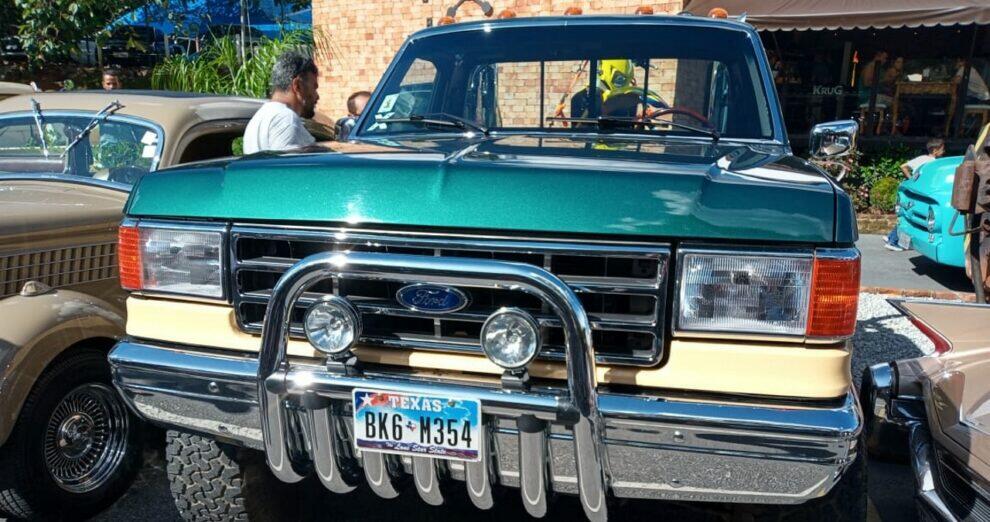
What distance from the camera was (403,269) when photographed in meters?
2.06

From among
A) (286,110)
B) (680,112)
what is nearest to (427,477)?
(680,112)

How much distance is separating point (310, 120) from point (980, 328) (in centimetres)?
424

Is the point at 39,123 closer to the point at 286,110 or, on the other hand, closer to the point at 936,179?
the point at 286,110

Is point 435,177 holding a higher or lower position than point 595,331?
higher

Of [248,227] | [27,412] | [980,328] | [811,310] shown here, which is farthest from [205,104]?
[980,328]

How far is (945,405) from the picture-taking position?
277 centimetres

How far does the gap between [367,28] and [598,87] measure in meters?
8.87

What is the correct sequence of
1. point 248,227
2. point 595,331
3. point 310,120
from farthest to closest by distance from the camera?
point 310,120, point 248,227, point 595,331

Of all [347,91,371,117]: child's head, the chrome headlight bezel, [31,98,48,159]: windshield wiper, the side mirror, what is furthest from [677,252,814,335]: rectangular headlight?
[347,91,371,117]: child's head

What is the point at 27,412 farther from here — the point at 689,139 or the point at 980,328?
the point at 980,328

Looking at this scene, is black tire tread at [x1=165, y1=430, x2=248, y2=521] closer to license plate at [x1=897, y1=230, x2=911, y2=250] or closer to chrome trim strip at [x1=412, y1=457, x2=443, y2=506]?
chrome trim strip at [x1=412, y1=457, x2=443, y2=506]

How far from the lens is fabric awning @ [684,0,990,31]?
9648mm

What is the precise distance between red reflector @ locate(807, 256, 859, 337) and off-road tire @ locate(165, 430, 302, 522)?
1.83m

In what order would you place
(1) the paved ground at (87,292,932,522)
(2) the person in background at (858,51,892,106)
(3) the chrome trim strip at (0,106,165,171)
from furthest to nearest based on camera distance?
(2) the person in background at (858,51,892,106)
(3) the chrome trim strip at (0,106,165,171)
(1) the paved ground at (87,292,932,522)
